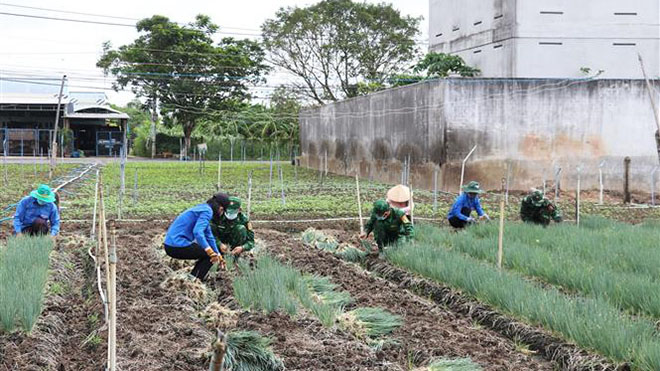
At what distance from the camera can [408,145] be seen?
19.6 m

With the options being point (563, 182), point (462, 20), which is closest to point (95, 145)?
point (462, 20)

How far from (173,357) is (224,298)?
1772mm

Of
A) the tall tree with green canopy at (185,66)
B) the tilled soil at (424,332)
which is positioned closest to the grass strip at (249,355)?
the tilled soil at (424,332)

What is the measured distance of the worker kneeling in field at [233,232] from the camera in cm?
715

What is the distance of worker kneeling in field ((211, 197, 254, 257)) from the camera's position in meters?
7.15

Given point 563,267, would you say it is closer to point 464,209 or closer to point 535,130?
point 464,209

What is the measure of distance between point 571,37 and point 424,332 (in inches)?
831

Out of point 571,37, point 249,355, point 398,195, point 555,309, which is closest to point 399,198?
point 398,195

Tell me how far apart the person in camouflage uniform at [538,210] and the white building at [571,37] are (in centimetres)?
1412

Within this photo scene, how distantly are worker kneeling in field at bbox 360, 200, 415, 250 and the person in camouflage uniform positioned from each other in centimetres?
261

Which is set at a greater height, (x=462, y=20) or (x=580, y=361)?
(x=462, y=20)

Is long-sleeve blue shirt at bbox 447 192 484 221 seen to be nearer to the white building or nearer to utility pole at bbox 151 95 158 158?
the white building

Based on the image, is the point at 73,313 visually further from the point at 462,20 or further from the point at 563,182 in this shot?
the point at 462,20

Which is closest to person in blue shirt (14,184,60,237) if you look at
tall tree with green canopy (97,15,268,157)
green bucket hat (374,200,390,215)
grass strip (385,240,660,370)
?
green bucket hat (374,200,390,215)
